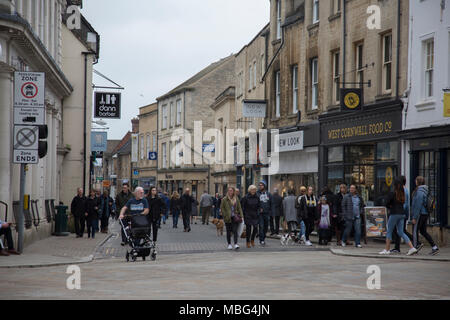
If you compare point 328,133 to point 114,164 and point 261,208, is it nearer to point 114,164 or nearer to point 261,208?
point 261,208

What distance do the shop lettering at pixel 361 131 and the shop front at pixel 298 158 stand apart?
Answer: 1.63 metres

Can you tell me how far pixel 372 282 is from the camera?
12500 mm

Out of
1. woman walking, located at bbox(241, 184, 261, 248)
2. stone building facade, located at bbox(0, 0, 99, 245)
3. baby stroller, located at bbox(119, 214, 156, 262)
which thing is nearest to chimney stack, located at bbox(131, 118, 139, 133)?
stone building facade, located at bbox(0, 0, 99, 245)

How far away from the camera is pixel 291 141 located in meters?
34.3

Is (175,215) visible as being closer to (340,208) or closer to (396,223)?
(340,208)

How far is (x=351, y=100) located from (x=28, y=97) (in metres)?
12.2

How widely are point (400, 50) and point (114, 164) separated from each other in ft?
275

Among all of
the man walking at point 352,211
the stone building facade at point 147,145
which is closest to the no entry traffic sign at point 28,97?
Answer: the man walking at point 352,211

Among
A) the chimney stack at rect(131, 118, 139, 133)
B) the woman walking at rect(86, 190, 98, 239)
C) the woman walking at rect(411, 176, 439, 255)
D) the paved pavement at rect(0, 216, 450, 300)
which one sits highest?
the chimney stack at rect(131, 118, 139, 133)

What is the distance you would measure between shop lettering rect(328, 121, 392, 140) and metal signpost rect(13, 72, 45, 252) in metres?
11.5

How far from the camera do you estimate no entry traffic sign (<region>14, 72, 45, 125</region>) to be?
1889 cm

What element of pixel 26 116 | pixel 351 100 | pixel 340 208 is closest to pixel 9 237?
pixel 26 116

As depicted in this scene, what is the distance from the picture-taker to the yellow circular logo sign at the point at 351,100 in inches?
1070

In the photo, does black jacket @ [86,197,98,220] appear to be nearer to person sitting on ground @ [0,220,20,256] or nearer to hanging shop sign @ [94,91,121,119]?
hanging shop sign @ [94,91,121,119]
